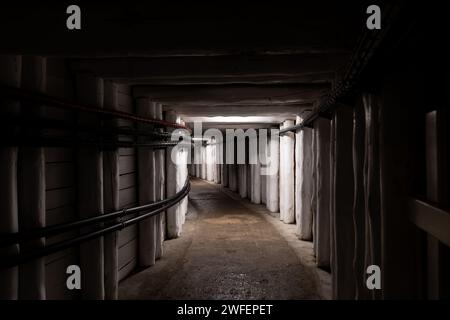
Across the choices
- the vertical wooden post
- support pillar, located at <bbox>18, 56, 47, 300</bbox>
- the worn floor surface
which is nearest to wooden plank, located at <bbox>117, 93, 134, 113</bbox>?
support pillar, located at <bbox>18, 56, 47, 300</bbox>

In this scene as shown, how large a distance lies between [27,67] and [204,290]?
387cm

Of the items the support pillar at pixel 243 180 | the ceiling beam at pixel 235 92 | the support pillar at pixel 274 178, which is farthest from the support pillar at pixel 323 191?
the support pillar at pixel 243 180

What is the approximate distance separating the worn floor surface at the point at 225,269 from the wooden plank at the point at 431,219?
2985 millimetres

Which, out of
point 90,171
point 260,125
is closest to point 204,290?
point 90,171

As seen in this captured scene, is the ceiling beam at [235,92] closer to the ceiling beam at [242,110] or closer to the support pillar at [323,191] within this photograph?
the support pillar at [323,191]

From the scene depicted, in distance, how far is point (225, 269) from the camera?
570cm

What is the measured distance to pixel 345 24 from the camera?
2.62 meters


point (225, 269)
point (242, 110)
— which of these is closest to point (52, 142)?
point (225, 269)

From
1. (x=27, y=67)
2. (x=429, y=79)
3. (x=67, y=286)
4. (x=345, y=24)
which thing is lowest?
(x=67, y=286)

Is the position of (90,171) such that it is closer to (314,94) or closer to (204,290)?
(204,290)

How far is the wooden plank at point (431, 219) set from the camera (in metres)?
1.76

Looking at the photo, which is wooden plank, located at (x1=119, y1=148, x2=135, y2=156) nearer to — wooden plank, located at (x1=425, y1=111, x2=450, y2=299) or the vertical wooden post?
the vertical wooden post

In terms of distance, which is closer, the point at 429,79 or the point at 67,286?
the point at 429,79

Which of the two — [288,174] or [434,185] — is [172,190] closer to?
[288,174]
